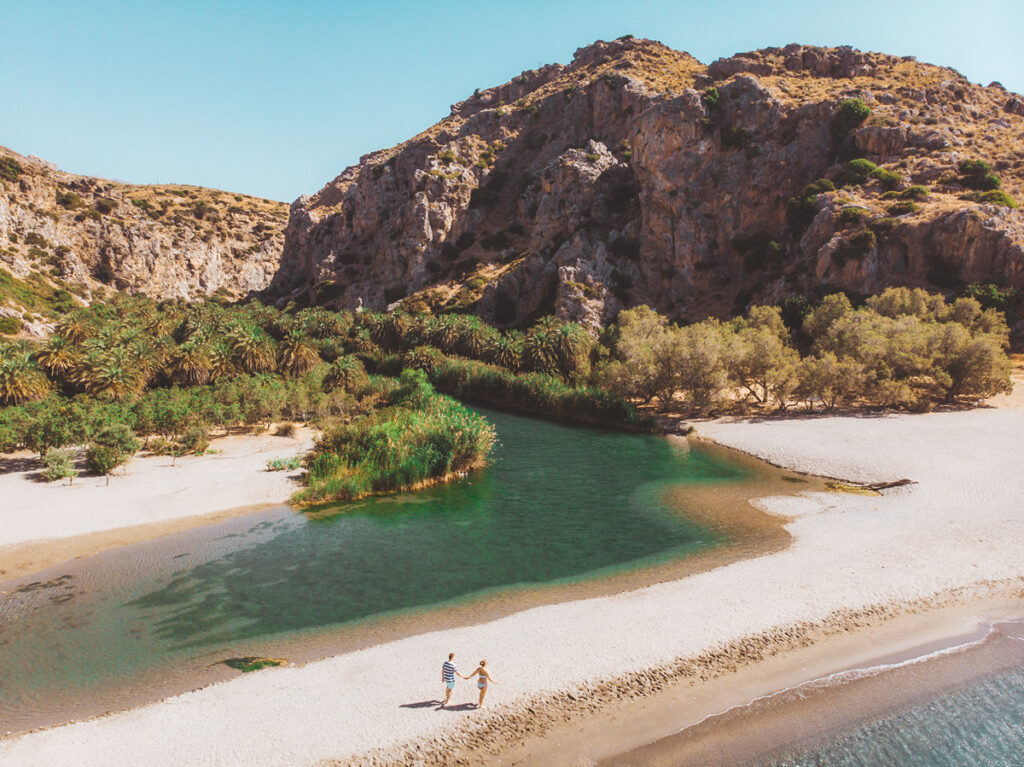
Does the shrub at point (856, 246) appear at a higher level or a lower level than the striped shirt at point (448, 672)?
higher

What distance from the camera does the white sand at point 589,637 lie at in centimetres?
1279

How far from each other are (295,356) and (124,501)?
1390 inches

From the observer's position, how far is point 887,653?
53.8 feet

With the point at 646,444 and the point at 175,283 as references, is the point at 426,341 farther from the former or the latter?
the point at 175,283

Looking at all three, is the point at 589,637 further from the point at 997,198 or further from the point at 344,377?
the point at 997,198

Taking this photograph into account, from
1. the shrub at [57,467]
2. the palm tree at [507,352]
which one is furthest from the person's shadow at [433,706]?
the palm tree at [507,352]

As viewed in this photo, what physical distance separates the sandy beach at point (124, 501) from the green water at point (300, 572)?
176 cm

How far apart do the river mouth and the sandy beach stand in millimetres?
1635

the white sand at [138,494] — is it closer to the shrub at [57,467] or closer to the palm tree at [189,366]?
the shrub at [57,467]

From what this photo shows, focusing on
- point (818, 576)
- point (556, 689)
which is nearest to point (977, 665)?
point (818, 576)

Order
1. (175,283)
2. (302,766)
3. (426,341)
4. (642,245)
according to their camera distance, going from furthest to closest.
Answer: (175,283) < (642,245) < (426,341) < (302,766)

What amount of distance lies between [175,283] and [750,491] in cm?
15016

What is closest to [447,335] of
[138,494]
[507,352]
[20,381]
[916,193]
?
[507,352]

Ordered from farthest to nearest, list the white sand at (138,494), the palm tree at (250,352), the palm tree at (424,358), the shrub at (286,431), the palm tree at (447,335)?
the palm tree at (447,335) < the palm tree at (424,358) < the palm tree at (250,352) < the shrub at (286,431) < the white sand at (138,494)
